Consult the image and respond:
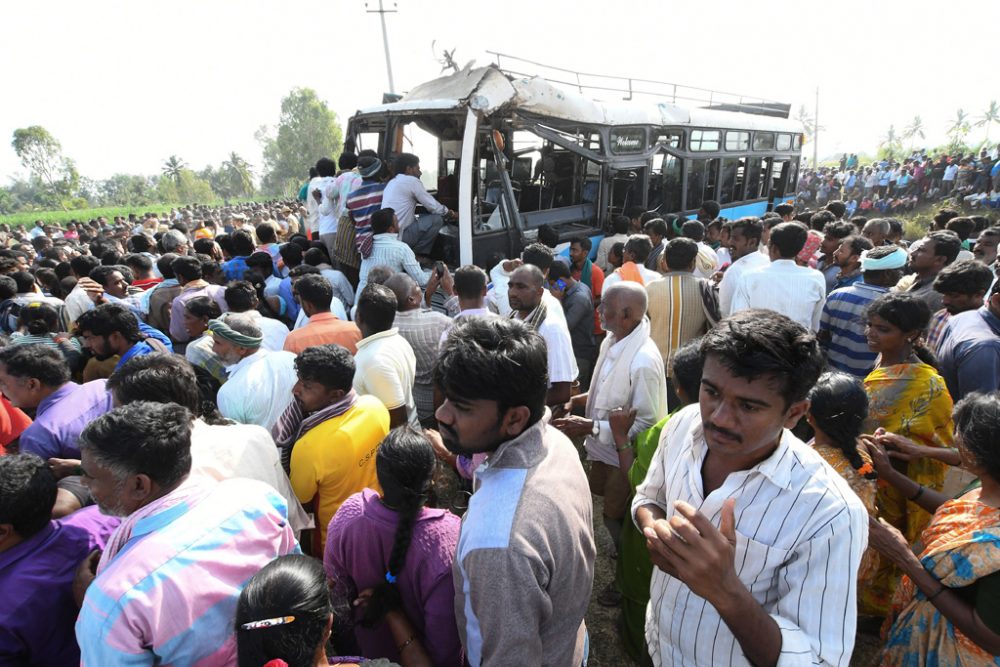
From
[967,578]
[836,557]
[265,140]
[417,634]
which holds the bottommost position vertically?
[417,634]

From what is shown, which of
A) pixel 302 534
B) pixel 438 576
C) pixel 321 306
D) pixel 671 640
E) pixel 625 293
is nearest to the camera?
pixel 671 640

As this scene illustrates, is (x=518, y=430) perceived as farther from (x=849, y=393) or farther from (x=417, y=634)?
(x=849, y=393)

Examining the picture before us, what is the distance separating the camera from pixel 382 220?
15.9 ft

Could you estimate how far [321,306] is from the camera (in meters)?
3.55

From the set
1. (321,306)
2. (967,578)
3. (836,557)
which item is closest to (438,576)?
(836,557)

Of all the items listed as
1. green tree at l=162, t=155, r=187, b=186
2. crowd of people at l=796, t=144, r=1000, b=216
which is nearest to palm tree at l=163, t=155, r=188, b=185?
green tree at l=162, t=155, r=187, b=186

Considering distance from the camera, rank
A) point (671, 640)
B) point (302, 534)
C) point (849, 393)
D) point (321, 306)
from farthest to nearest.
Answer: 1. point (321, 306)
2. point (302, 534)
3. point (849, 393)
4. point (671, 640)

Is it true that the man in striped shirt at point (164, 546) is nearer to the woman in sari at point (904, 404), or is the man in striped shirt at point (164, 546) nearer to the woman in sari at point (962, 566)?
the woman in sari at point (962, 566)

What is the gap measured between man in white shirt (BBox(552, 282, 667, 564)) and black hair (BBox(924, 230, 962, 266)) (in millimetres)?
2799

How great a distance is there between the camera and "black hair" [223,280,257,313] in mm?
3680

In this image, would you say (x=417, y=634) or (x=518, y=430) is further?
(x=417, y=634)

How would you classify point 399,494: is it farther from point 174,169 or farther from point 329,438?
point 174,169

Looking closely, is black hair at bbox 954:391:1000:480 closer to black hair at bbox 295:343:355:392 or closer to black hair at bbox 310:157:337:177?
black hair at bbox 295:343:355:392

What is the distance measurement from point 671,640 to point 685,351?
3.89 ft
